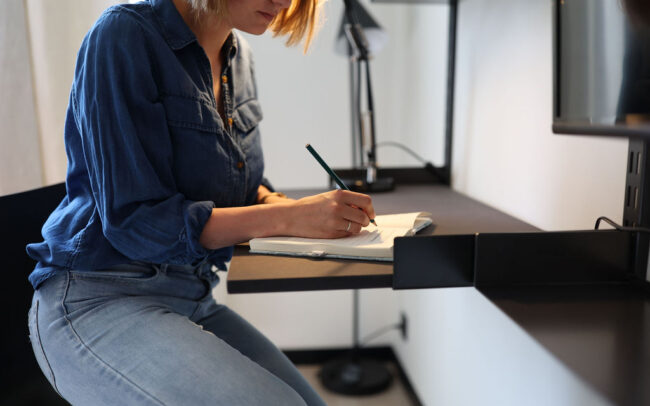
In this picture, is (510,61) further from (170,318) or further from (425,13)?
(170,318)

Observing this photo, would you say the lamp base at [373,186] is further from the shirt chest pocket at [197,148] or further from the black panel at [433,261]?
the black panel at [433,261]

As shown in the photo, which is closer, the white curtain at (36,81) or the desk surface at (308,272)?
the desk surface at (308,272)

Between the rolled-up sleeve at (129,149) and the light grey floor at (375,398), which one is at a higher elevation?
the rolled-up sleeve at (129,149)

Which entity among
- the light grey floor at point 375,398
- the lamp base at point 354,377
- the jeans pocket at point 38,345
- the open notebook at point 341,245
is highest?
the open notebook at point 341,245

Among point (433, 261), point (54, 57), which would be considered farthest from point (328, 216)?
point (54, 57)

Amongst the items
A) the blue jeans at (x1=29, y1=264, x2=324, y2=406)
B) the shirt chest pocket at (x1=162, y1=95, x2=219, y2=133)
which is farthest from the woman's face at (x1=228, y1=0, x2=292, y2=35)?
the blue jeans at (x1=29, y1=264, x2=324, y2=406)

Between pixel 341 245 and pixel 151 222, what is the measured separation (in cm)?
28

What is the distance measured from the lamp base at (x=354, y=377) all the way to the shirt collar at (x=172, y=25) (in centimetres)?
151

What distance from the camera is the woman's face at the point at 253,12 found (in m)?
0.92

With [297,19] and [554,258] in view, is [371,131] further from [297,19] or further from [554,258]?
[554,258]

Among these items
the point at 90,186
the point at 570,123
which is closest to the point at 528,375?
the point at 570,123

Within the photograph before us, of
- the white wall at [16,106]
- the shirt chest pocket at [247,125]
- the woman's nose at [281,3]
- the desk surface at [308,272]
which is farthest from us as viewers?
the white wall at [16,106]

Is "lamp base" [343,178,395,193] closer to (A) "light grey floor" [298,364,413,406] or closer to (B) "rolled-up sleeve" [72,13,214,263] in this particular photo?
(B) "rolled-up sleeve" [72,13,214,263]

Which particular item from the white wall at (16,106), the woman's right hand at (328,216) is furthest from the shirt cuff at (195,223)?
the white wall at (16,106)
